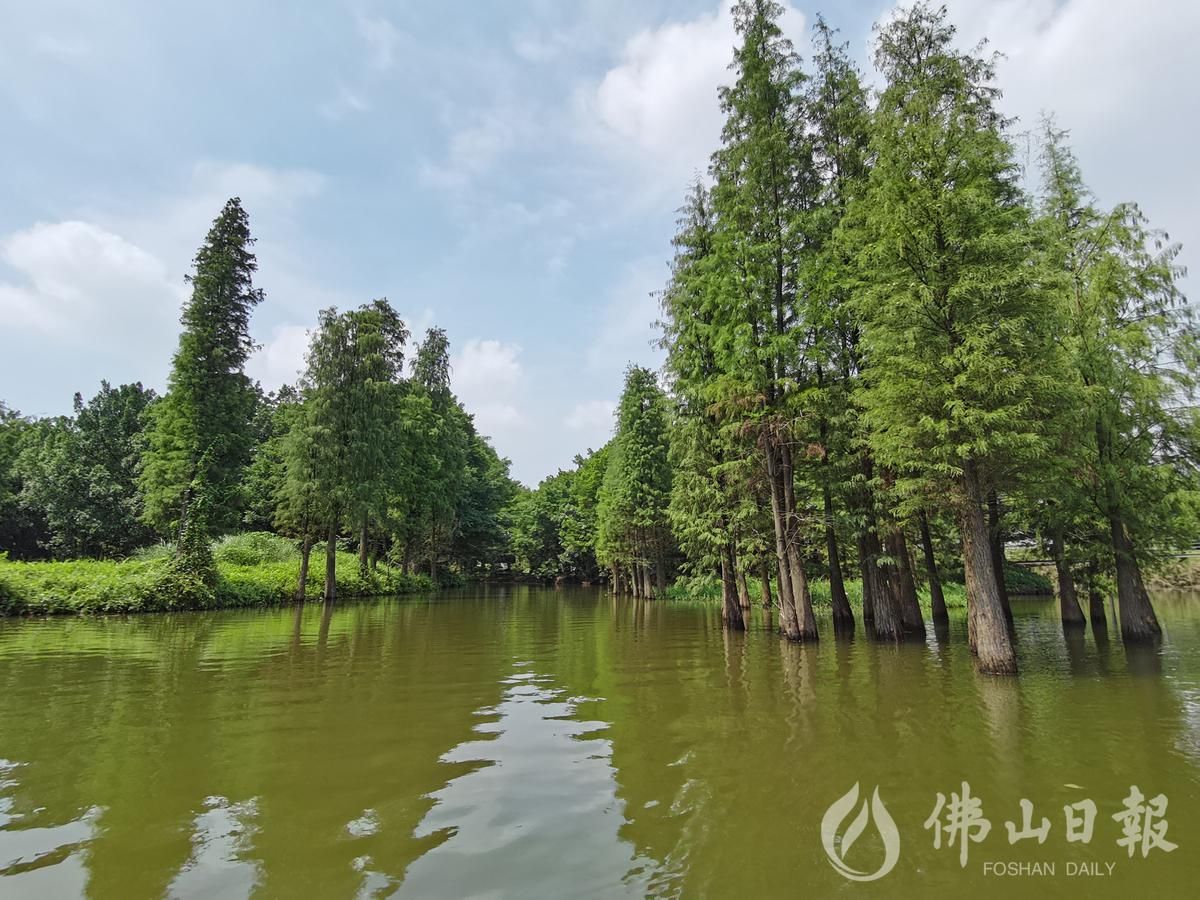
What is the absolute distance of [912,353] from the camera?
1162 cm

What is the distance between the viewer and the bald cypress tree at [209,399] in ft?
90.5

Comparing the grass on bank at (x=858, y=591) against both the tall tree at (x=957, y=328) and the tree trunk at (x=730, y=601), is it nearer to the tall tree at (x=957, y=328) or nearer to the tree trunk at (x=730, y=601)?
the tree trunk at (x=730, y=601)

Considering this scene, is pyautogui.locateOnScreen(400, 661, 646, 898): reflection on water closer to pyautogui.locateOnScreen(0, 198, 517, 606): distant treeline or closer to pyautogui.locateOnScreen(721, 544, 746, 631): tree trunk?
pyautogui.locateOnScreen(721, 544, 746, 631): tree trunk

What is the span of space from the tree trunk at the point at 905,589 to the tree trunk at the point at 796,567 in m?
2.59

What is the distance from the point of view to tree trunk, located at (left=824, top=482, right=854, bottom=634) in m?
16.7

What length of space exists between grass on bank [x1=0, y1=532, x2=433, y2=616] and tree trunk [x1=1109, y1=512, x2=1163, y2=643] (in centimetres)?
3122

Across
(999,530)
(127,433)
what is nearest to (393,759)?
(999,530)

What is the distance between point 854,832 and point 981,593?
28.6 ft

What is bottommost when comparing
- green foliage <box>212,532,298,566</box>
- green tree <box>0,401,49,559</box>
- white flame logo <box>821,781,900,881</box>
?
white flame logo <box>821,781,900,881</box>

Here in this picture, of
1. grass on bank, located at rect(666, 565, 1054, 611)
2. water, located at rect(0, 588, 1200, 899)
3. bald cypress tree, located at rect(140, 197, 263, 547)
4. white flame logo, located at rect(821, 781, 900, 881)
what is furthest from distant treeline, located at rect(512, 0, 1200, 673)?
bald cypress tree, located at rect(140, 197, 263, 547)

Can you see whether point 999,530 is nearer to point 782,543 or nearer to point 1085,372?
point 1085,372

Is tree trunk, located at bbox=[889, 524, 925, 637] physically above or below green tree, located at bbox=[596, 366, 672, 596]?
below

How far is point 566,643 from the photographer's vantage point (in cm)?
1630

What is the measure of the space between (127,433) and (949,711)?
5710cm
